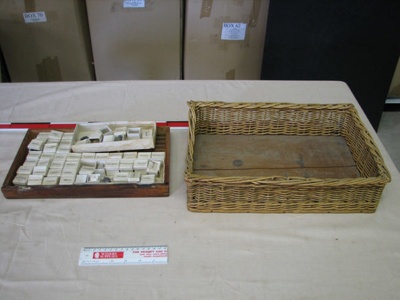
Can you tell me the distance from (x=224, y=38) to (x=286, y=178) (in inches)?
48.4

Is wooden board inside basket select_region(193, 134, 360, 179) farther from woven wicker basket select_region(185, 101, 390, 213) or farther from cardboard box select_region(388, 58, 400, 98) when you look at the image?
cardboard box select_region(388, 58, 400, 98)

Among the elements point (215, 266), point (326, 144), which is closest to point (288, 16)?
point (326, 144)

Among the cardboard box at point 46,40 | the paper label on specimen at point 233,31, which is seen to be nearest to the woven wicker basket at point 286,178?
the paper label on specimen at point 233,31

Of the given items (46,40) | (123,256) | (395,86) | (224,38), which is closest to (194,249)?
(123,256)

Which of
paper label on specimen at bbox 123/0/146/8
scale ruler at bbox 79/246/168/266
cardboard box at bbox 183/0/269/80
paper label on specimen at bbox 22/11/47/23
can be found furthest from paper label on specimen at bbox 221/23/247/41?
scale ruler at bbox 79/246/168/266

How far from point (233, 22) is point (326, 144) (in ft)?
3.29

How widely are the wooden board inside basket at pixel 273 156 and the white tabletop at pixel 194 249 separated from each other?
89mm

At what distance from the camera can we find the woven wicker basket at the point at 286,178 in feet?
2.74

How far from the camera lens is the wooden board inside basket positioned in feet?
3.23

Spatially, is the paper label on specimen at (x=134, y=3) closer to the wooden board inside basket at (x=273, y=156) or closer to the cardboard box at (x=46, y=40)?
the cardboard box at (x=46, y=40)

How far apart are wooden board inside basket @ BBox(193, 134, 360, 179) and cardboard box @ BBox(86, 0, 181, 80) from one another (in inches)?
38.7

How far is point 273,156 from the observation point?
104 cm

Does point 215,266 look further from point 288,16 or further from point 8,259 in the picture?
point 288,16

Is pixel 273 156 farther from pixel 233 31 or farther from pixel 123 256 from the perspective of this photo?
pixel 233 31
